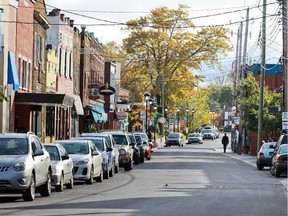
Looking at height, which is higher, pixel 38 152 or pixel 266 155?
pixel 38 152

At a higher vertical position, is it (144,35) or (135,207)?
(144,35)

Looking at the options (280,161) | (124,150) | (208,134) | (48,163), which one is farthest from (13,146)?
(208,134)

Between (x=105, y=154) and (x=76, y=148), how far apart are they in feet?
9.97

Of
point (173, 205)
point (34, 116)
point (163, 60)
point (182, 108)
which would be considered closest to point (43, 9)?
point (34, 116)

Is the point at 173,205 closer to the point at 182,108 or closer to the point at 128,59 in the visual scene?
the point at 128,59

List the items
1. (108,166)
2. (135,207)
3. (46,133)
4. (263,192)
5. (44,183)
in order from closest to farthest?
(135,207), (44,183), (263,192), (108,166), (46,133)

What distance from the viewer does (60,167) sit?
2548cm

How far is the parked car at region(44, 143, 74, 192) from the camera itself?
25234mm

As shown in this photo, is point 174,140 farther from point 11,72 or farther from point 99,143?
point 99,143

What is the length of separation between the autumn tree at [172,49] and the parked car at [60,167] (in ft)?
208

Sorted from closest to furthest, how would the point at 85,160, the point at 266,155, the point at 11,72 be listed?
1. the point at 85,160
2. the point at 11,72
3. the point at 266,155

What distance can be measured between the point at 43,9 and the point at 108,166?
2223 centimetres

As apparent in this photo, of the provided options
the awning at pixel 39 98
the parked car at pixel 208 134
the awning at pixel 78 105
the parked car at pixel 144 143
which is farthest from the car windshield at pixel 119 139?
the parked car at pixel 208 134

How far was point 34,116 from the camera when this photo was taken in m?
50.4
